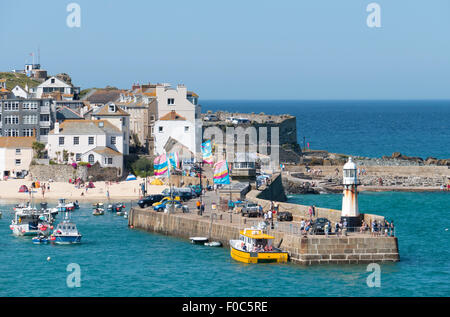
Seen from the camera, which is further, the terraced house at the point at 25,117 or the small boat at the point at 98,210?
the terraced house at the point at 25,117

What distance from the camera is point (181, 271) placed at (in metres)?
50.7

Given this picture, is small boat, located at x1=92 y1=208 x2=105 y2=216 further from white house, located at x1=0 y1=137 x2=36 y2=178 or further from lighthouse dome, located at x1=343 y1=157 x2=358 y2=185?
lighthouse dome, located at x1=343 y1=157 x2=358 y2=185

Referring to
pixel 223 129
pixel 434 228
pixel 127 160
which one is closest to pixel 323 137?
pixel 223 129

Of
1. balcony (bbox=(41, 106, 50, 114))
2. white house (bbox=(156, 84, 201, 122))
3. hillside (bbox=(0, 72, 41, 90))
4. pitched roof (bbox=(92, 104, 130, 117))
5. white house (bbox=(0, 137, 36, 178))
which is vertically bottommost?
white house (bbox=(0, 137, 36, 178))

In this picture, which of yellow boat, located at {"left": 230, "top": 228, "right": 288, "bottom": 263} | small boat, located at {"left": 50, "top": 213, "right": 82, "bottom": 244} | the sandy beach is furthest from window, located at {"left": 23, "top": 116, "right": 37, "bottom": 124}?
yellow boat, located at {"left": 230, "top": 228, "right": 288, "bottom": 263}

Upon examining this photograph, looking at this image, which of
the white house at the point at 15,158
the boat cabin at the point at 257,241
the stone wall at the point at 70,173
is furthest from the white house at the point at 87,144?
the boat cabin at the point at 257,241

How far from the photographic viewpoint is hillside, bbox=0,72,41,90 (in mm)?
136625

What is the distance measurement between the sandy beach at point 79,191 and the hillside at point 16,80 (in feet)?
171

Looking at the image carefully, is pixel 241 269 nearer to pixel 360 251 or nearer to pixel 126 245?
pixel 360 251

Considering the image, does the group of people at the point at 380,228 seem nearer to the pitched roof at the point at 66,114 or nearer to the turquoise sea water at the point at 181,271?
the turquoise sea water at the point at 181,271

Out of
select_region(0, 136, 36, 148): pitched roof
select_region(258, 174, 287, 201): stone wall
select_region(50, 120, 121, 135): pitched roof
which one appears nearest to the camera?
select_region(258, 174, 287, 201): stone wall

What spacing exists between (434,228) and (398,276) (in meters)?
18.4

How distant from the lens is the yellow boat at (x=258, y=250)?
50.7 m

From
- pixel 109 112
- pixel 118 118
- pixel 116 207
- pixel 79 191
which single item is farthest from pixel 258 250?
pixel 109 112
